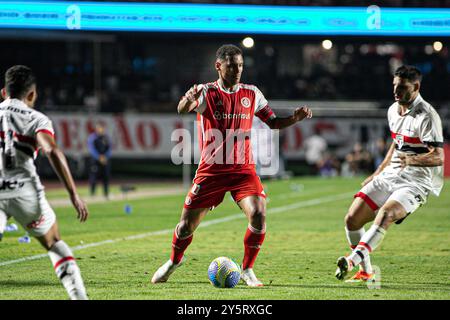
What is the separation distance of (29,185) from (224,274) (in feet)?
8.67

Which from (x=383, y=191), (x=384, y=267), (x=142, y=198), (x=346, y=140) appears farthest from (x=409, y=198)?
(x=346, y=140)

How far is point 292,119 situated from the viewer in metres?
9.27

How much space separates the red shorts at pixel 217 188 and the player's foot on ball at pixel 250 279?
0.78m

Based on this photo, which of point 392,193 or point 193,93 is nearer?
point 193,93

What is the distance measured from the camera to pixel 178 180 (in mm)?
37125

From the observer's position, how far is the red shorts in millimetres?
9211

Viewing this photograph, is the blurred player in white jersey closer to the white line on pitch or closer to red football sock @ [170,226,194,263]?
red football sock @ [170,226,194,263]

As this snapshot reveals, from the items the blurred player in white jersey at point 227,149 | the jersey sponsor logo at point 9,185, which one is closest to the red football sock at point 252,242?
the blurred player in white jersey at point 227,149

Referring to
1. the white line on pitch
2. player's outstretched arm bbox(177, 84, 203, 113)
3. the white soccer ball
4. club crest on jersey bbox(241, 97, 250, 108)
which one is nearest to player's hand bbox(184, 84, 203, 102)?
player's outstretched arm bbox(177, 84, 203, 113)

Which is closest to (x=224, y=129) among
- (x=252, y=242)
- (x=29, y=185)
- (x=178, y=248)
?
(x=252, y=242)

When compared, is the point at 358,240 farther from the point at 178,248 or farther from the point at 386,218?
the point at 178,248

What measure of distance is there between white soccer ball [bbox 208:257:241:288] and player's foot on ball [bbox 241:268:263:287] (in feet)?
0.47

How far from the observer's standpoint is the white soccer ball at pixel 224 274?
9133mm
